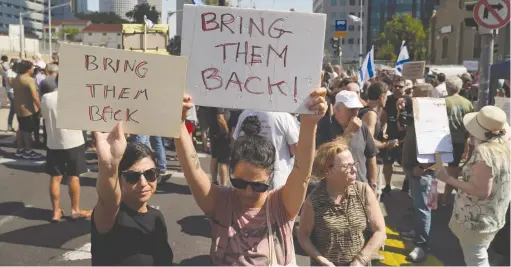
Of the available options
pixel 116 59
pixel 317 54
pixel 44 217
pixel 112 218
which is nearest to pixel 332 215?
pixel 317 54

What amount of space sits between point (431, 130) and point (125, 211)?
10.1 ft

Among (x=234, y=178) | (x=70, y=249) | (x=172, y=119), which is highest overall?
(x=172, y=119)

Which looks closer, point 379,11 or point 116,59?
point 116,59

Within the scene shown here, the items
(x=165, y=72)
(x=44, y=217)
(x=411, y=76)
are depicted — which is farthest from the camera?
(x=411, y=76)

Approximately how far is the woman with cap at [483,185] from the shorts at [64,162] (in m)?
4.01

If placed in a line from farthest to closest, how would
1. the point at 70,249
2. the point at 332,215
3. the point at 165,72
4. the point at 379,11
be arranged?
the point at 379,11, the point at 70,249, the point at 332,215, the point at 165,72

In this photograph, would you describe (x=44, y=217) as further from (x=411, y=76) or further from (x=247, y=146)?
(x=411, y=76)

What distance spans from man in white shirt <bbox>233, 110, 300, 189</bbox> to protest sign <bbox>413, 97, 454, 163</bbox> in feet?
3.64

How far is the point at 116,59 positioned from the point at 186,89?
34 centimetres

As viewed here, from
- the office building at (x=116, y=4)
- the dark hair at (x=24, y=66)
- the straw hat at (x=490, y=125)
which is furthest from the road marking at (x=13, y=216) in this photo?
the straw hat at (x=490, y=125)

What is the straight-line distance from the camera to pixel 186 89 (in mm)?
2408

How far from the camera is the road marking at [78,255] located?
488 centimetres

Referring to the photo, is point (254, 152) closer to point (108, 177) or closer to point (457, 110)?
point (108, 177)

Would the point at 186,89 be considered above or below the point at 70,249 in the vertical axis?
above
